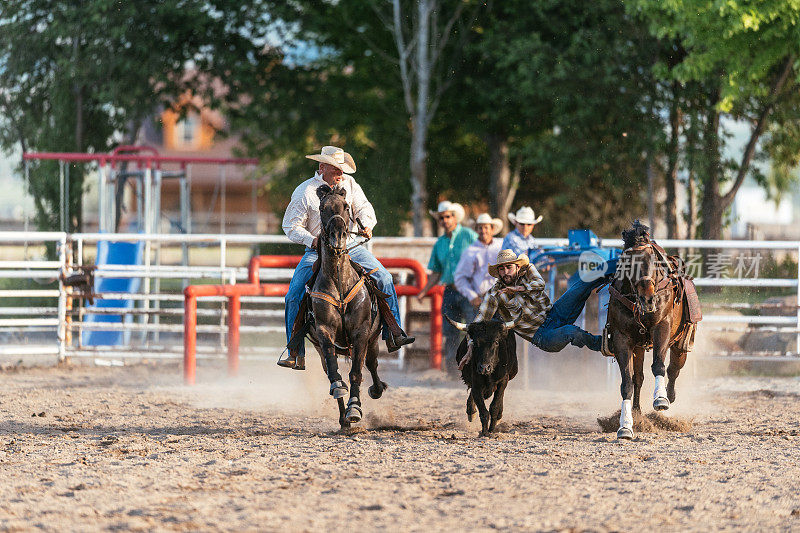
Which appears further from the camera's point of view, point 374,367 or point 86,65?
point 86,65

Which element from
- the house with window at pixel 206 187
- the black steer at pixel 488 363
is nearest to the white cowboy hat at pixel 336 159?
the black steer at pixel 488 363

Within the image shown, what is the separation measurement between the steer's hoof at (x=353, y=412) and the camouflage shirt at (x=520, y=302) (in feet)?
3.64

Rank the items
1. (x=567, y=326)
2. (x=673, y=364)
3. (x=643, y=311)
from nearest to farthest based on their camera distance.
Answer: (x=643, y=311)
(x=567, y=326)
(x=673, y=364)

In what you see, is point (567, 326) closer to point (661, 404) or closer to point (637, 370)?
point (637, 370)

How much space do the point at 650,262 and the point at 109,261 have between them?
9.26m

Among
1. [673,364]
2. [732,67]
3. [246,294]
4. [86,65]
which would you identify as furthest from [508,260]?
[86,65]

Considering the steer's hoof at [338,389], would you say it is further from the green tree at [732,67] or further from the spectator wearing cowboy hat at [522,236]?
the green tree at [732,67]

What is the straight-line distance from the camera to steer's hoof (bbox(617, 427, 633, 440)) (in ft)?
27.5

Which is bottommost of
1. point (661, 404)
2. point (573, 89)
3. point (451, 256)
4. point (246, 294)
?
point (661, 404)

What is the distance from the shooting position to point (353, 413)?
8.58m

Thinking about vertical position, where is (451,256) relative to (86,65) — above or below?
below

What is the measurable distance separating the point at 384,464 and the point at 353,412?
1386 mm

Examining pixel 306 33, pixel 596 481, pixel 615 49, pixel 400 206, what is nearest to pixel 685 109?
pixel 615 49

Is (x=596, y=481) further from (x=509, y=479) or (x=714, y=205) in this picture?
(x=714, y=205)
